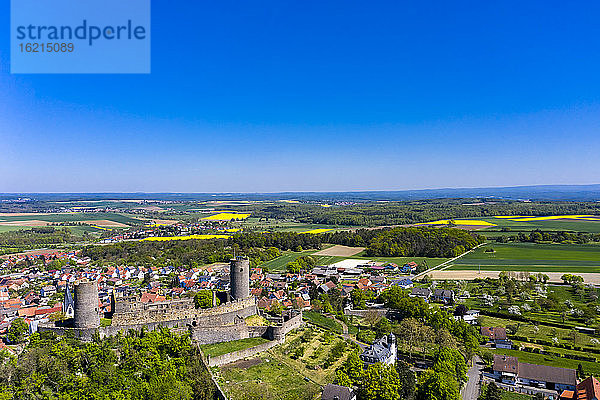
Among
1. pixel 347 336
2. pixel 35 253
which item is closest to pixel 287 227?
pixel 35 253

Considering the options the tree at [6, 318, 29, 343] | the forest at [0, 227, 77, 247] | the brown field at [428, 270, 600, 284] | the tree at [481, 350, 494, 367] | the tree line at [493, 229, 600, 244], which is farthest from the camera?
the forest at [0, 227, 77, 247]

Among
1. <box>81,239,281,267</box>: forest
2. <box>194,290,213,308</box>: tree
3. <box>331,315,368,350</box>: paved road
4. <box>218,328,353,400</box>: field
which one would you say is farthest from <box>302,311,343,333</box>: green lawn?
<box>81,239,281,267</box>: forest

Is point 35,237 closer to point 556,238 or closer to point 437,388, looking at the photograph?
point 437,388

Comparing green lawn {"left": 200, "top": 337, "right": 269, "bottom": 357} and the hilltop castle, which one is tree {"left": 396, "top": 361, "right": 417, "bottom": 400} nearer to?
the hilltop castle

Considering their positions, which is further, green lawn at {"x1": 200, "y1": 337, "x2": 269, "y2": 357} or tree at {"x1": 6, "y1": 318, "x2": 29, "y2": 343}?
tree at {"x1": 6, "y1": 318, "x2": 29, "y2": 343}

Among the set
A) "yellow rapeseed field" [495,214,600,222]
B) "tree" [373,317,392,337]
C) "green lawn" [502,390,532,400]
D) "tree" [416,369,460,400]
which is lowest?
"green lawn" [502,390,532,400]

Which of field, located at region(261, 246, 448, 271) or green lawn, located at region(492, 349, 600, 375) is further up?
green lawn, located at region(492, 349, 600, 375)

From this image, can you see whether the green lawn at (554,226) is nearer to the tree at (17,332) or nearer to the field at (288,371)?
the field at (288,371)

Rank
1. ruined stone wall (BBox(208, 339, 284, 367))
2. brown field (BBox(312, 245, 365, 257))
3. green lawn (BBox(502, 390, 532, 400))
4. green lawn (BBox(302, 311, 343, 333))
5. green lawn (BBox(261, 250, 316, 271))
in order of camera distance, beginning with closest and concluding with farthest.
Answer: green lawn (BBox(502, 390, 532, 400))
ruined stone wall (BBox(208, 339, 284, 367))
green lawn (BBox(302, 311, 343, 333))
green lawn (BBox(261, 250, 316, 271))
brown field (BBox(312, 245, 365, 257))
